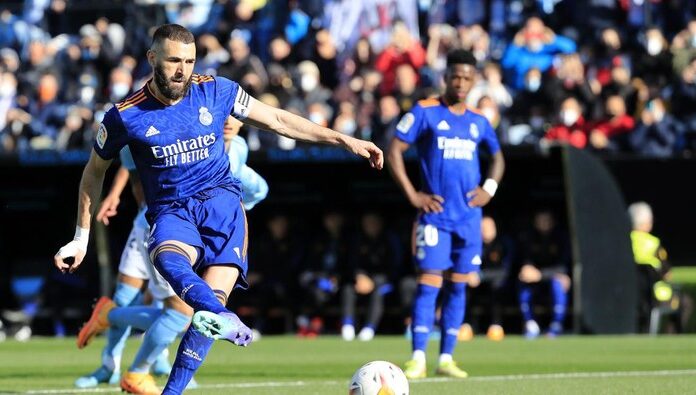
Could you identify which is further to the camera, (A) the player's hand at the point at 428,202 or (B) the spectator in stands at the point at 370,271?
(B) the spectator in stands at the point at 370,271

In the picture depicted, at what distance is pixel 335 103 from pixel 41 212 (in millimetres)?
4748

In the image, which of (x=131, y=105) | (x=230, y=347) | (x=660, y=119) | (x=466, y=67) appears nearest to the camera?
(x=131, y=105)

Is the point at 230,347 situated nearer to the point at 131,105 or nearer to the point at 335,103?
the point at 335,103

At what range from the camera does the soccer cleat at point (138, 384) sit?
31.1ft

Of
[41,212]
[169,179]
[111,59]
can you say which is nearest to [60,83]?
[111,59]

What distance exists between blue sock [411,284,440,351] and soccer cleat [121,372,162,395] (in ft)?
9.07

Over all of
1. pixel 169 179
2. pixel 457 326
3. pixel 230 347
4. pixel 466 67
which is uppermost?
pixel 466 67

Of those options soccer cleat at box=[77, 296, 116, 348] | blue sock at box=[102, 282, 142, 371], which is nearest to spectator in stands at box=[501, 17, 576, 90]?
blue sock at box=[102, 282, 142, 371]

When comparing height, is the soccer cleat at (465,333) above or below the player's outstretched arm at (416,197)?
below

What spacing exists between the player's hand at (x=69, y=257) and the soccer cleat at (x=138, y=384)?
1.78m

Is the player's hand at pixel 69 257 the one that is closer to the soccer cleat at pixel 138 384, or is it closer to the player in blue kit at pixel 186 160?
the player in blue kit at pixel 186 160

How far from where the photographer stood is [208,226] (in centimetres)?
771

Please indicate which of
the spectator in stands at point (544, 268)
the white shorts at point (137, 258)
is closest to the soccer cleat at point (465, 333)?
the spectator in stands at point (544, 268)

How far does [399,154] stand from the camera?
12.2 meters
